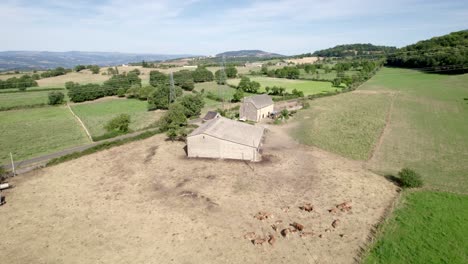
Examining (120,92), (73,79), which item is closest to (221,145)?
(120,92)

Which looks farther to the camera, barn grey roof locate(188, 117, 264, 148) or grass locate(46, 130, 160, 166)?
grass locate(46, 130, 160, 166)

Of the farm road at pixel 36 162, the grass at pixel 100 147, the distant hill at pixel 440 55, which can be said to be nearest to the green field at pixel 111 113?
the grass at pixel 100 147

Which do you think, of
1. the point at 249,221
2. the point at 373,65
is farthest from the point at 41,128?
the point at 373,65

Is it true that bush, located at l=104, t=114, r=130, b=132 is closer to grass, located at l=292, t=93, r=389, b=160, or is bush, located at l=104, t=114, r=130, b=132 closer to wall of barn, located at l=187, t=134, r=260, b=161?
wall of barn, located at l=187, t=134, r=260, b=161

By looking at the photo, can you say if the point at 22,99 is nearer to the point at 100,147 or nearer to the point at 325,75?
the point at 100,147

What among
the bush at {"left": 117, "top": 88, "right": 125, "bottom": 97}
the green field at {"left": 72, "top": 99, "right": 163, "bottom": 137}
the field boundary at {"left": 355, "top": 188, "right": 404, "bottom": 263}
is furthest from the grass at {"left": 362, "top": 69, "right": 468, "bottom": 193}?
the bush at {"left": 117, "top": 88, "right": 125, "bottom": 97}

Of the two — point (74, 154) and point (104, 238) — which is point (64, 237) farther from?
point (74, 154)
